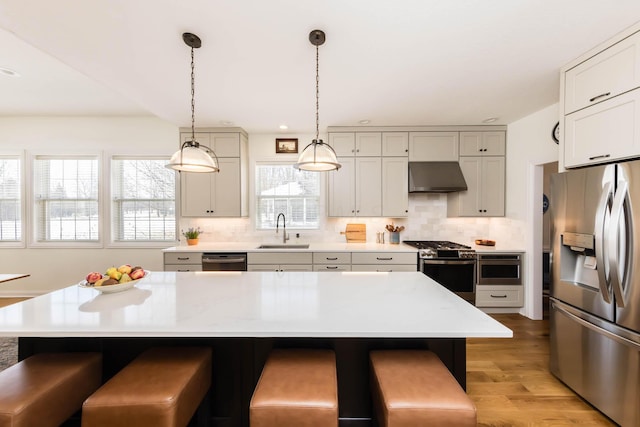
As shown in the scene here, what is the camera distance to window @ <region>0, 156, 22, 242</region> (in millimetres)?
4152

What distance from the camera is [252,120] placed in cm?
361

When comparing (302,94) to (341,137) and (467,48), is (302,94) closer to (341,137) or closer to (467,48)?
(341,137)

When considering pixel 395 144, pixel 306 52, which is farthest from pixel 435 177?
pixel 306 52

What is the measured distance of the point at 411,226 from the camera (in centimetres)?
414

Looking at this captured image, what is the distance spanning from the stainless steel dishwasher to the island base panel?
1.92m

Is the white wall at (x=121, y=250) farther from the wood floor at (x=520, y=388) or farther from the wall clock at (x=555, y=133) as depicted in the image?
the wood floor at (x=520, y=388)

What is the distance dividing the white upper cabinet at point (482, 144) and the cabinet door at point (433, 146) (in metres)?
0.12

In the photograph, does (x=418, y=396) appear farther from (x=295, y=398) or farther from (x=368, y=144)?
(x=368, y=144)

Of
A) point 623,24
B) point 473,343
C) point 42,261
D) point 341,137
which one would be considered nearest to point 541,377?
point 473,343

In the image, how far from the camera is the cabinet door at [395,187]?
384 cm

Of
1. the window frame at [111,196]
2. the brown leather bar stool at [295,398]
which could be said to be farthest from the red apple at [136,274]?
the window frame at [111,196]

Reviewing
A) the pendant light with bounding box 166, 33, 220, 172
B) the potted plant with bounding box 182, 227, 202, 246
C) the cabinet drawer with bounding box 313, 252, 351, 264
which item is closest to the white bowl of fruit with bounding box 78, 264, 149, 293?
the pendant light with bounding box 166, 33, 220, 172

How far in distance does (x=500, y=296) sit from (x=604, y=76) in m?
2.61

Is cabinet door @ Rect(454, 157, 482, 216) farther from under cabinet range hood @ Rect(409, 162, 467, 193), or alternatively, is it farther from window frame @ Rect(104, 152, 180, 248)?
window frame @ Rect(104, 152, 180, 248)
